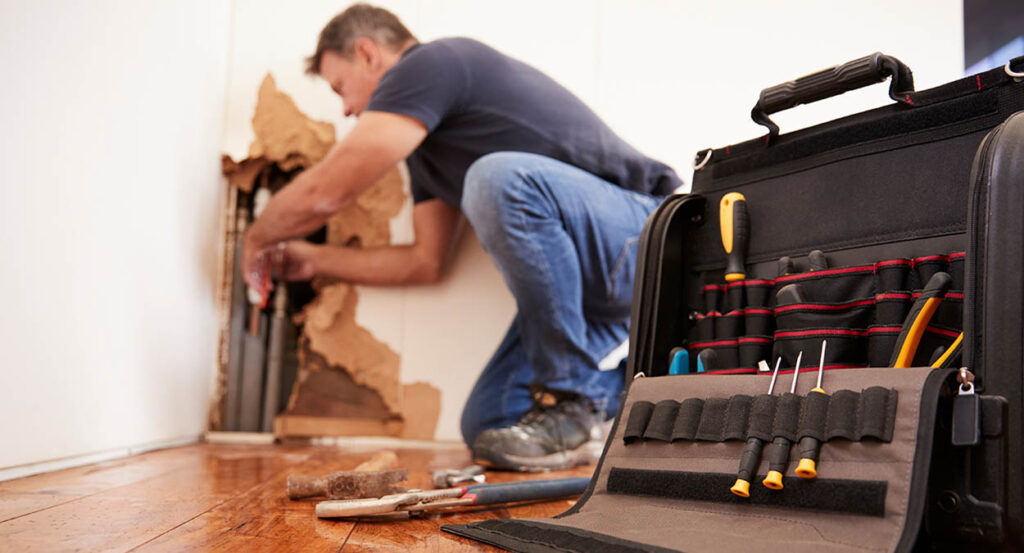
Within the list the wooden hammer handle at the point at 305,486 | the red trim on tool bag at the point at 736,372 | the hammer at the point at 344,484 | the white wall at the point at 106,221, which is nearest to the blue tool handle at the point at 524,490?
the hammer at the point at 344,484

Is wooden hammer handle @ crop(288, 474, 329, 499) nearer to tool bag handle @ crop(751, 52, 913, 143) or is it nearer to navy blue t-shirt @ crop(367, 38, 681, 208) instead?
tool bag handle @ crop(751, 52, 913, 143)

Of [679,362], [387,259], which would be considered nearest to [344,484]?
[679,362]

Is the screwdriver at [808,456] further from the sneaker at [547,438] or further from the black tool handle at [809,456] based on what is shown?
the sneaker at [547,438]

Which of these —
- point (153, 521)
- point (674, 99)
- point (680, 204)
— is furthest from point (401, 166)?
point (153, 521)

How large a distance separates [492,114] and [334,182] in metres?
0.48

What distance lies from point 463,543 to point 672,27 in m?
1.90

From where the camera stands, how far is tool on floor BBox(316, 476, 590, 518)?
1002 millimetres

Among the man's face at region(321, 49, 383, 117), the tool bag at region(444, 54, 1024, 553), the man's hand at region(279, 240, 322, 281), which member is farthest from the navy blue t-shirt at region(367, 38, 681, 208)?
the tool bag at region(444, 54, 1024, 553)

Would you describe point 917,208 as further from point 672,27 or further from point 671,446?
point 672,27

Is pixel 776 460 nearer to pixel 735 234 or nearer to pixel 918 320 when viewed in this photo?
pixel 918 320

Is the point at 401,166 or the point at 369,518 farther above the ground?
the point at 401,166

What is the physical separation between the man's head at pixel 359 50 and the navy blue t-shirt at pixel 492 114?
202 mm

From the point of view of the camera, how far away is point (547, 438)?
1.74 m

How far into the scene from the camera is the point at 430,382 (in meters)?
2.40
